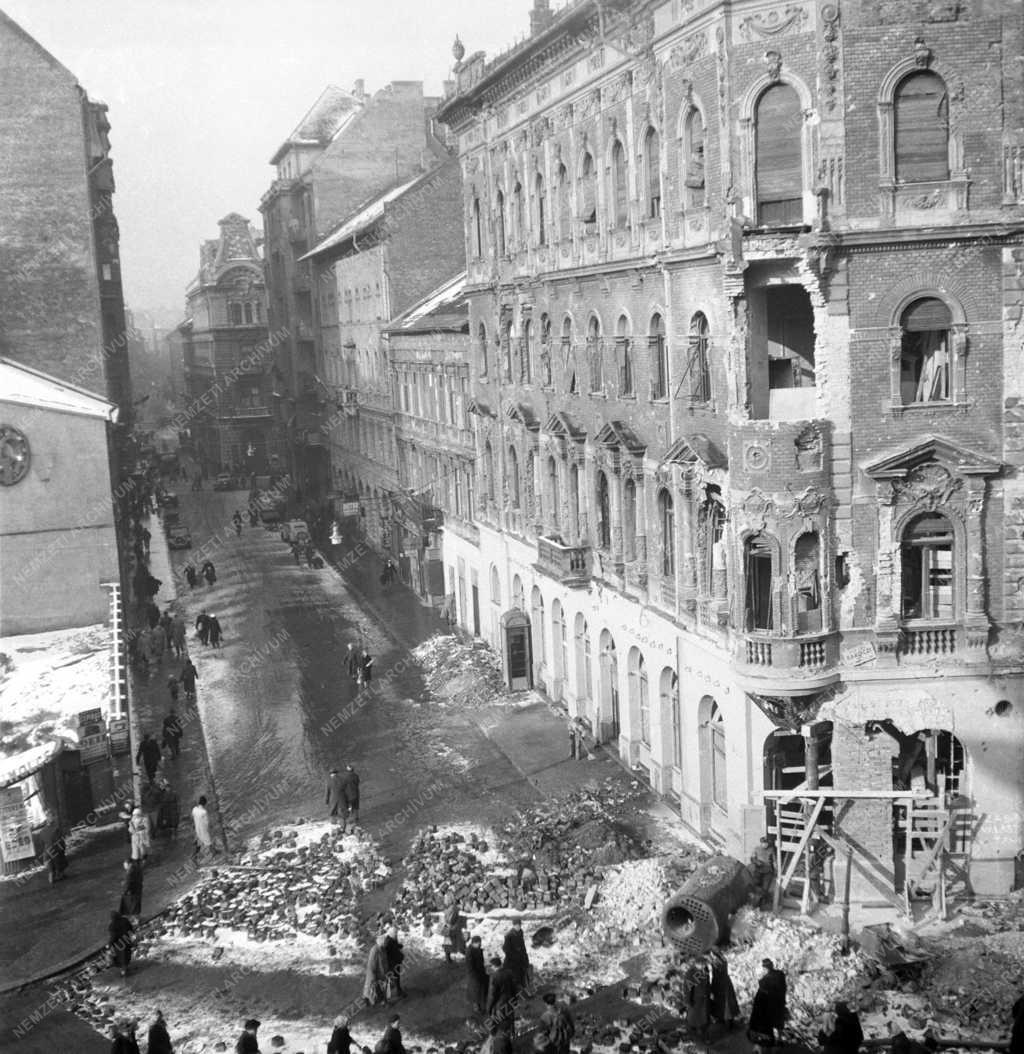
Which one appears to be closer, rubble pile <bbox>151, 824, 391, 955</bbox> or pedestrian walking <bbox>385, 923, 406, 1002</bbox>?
pedestrian walking <bbox>385, 923, 406, 1002</bbox>

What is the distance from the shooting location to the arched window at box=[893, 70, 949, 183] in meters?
24.5

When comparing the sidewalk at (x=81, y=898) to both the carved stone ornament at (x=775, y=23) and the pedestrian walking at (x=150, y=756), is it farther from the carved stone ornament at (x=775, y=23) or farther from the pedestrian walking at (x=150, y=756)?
the carved stone ornament at (x=775, y=23)

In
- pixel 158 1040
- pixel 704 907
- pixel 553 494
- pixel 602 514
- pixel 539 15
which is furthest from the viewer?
pixel 539 15

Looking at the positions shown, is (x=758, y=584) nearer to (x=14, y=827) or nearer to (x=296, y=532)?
(x=14, y=827)

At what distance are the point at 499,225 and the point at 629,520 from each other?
13407 mm

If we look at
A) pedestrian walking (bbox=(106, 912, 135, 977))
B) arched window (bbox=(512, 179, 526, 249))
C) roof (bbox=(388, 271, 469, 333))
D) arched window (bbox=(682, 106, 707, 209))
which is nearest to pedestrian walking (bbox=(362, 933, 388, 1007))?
pedestrian walking (bbox=(106, 912, 135, 977))

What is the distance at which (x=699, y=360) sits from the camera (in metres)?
28.0

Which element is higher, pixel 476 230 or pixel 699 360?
pixel 476 230

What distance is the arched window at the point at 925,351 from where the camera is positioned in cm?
2502

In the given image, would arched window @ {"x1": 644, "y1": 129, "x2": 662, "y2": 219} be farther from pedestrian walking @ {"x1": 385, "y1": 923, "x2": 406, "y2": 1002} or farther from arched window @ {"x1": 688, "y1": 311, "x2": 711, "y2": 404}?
pedestrian walking @ {"x1": 385, "y1": 923, "x2": 406, "y2": 1002}

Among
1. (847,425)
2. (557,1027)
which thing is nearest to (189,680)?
(847,425)

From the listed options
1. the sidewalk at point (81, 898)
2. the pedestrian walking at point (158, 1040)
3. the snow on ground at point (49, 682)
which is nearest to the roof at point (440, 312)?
the snow on ground at point (49, 682)

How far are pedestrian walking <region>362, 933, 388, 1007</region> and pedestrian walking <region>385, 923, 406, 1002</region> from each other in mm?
71

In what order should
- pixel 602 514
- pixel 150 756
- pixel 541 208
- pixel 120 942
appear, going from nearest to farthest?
1. pixel 120 942
2. pixel 150 756
3. pixel 602 514
4. pixel 541 208
